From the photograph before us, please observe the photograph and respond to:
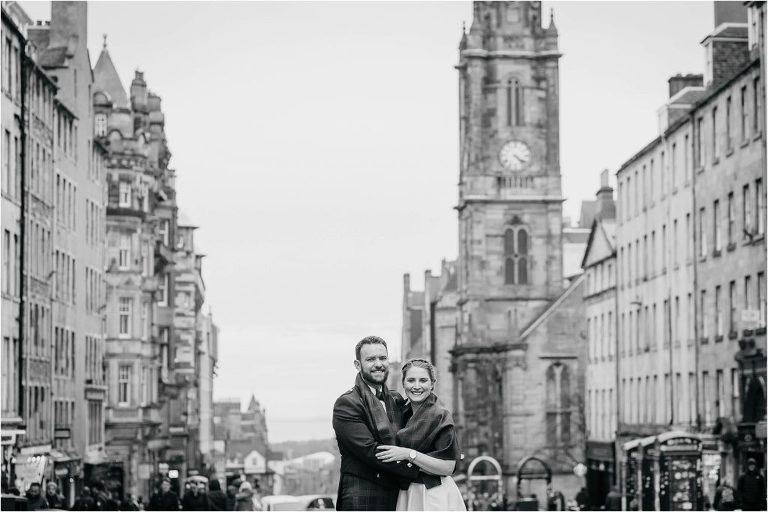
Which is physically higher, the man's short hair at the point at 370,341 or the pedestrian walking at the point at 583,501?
the man's short hair at the point at 370,341

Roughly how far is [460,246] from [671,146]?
1892 inches

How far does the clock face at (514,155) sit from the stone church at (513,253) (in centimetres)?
6

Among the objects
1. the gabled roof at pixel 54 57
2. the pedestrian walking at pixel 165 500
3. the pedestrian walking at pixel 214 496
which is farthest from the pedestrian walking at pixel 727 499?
the gabled roof at pixel 54 57

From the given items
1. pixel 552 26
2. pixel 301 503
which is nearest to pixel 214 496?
pixel 301 503

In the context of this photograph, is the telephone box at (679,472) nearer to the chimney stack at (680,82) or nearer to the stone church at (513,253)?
the chimney stack at (680,82)

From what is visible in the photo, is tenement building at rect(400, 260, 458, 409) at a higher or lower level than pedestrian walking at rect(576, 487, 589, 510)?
higher

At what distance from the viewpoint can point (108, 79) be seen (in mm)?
74250

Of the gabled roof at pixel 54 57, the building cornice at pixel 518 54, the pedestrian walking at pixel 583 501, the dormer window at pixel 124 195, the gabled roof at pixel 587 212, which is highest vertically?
the building cornice at pixel 518 54

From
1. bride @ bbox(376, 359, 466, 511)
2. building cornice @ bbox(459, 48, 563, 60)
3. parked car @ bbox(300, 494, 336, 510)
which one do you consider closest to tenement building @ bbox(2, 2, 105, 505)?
parked car @ bbox(300, 494, 336, 510)

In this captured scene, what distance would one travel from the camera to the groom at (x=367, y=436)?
33.2 ft

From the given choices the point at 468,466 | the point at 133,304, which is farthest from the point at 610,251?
the point at 468,466

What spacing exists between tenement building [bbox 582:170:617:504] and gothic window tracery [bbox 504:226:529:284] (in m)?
23.7

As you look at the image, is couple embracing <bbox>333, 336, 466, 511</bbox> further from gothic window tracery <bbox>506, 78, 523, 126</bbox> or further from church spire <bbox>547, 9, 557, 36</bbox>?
church spire <bbox>547, 9, 557, 36</bbox>

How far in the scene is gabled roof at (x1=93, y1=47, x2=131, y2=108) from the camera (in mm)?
73625
